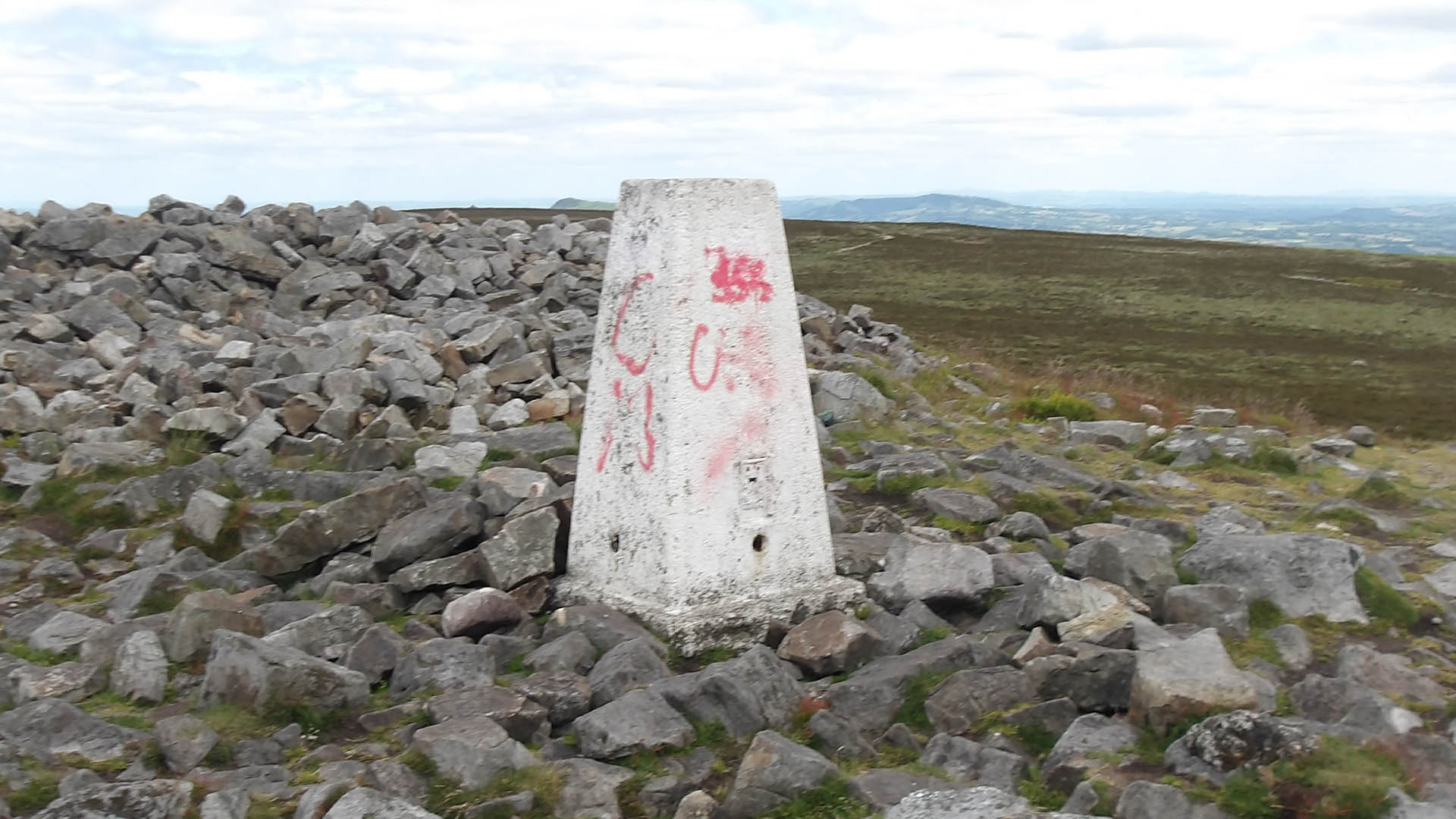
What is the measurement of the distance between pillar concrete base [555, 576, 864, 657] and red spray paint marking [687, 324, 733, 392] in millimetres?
1218

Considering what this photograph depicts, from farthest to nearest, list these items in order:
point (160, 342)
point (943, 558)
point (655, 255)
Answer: point (160, 342) < point (943, 558) < point (655, 255)

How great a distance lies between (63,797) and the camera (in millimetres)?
4648

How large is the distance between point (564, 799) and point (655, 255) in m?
3.09

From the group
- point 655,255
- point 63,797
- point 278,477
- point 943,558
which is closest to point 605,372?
point 655,255

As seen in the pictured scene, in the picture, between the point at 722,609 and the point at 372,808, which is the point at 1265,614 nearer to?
the point at 722,609

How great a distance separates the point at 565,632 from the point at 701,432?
1334 millimetres

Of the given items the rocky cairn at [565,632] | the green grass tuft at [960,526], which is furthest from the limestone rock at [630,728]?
the green grass tuft at [960,526]

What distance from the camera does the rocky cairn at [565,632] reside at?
16.3 ft

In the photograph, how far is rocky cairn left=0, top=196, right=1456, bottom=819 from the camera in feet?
16.3

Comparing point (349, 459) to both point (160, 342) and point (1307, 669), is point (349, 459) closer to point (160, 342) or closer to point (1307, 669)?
point (160, 342)

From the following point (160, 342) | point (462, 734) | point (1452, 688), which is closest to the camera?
point (462, 734)

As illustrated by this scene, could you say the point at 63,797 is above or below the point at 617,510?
below

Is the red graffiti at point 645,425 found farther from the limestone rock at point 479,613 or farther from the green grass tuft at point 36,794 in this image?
the green grass tuft at point 36,794

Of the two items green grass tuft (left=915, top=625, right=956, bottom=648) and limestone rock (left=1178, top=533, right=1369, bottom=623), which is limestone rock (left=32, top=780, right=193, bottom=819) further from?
limestone rock (left=1178, top=533, right=1369, bottom=623)
